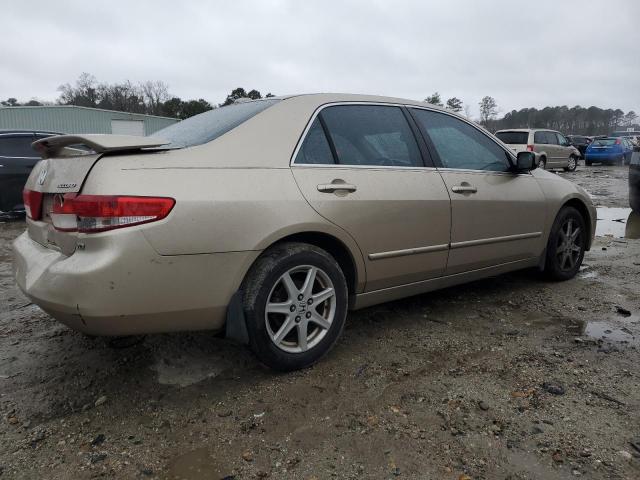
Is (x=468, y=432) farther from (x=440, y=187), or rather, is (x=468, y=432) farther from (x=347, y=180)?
(x=440, y=187)

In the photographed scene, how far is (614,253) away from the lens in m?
5.75

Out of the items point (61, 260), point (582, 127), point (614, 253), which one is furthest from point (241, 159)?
point (582, 127)

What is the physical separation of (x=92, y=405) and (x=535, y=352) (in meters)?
2.51

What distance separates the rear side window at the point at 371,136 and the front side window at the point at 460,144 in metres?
0.23

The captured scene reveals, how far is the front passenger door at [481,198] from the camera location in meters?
3.48

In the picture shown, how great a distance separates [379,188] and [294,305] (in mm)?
899

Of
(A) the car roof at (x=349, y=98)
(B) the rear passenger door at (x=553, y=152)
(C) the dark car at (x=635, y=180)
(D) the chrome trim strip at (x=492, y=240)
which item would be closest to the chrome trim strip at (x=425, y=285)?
(D) the chrome trim strip at (x=492, y=240)

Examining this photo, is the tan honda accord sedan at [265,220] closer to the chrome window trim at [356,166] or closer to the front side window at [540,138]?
the chrome window trim at [356,166]

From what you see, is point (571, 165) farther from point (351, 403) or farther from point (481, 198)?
point (351, 403)

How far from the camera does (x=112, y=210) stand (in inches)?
83.9

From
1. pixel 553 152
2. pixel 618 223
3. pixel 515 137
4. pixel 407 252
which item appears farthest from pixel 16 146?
pixel 553 152

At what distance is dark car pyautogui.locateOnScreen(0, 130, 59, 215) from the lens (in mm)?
7855

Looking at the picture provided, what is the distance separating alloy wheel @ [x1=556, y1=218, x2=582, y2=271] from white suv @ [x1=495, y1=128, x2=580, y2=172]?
14.4 meters

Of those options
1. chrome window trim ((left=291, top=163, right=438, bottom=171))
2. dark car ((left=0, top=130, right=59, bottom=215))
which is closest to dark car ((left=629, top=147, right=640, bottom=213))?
chrome window trim ((left=291, top=163, right=438, bottom=171))
